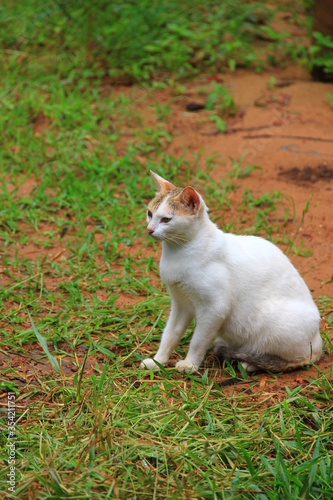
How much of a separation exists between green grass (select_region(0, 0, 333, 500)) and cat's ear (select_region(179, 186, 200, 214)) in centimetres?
92

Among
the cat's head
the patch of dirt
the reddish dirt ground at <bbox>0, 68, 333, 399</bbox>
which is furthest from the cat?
the patch of dirt

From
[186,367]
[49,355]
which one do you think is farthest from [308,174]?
[49,355]

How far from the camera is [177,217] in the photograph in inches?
136

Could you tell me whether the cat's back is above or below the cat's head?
below

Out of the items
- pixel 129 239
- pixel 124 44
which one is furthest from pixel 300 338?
pixel 124 44

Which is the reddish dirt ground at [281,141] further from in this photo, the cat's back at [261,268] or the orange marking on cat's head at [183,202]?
the orange marking on cat's head at [183,202]

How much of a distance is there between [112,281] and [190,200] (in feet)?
4.53

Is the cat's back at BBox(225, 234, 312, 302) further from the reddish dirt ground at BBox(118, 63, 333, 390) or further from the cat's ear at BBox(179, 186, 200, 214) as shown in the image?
Result: the reddish dirt ground at BBox(118, 63, 333, 390)

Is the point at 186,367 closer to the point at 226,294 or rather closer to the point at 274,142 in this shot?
the point at 226,294

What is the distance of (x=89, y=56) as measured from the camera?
726cm

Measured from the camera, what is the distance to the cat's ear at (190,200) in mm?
3445

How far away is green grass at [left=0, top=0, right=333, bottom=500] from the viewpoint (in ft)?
9.59

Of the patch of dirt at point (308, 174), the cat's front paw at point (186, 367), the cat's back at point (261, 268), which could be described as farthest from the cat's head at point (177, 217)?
the patch of dirt at point (308, 174)

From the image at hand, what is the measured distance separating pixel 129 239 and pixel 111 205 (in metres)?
0.53
